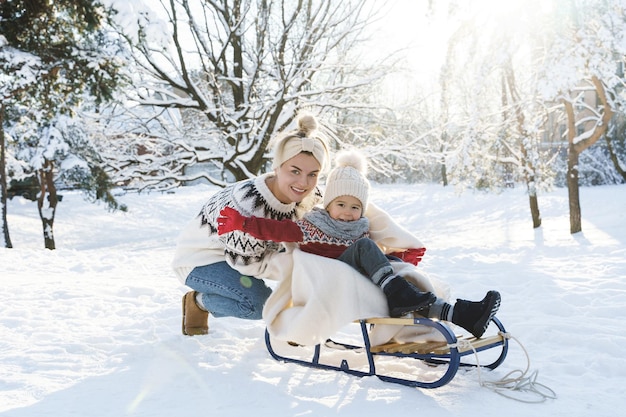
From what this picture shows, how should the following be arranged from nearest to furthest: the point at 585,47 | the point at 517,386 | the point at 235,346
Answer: the point at 517,386 < the point at 235,346 < the point at 585,47

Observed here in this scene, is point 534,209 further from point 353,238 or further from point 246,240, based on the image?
point 246,240

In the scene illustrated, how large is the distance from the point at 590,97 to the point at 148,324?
1060 inches

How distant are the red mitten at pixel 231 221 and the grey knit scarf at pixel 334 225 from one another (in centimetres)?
39

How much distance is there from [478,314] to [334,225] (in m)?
0.90

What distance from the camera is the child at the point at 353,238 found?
250 centimetres

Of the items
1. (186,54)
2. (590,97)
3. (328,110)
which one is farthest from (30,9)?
(590,97)

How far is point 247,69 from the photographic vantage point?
10.6 meters

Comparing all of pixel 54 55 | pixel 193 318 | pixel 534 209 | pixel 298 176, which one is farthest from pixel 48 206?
pixel 298 176

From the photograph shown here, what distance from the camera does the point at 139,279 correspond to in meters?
6.24

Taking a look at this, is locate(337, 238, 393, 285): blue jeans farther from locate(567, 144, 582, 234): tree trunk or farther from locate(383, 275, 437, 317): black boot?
locate(567, 144, 582, 234): tree trunk

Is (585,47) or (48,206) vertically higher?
(585,47)

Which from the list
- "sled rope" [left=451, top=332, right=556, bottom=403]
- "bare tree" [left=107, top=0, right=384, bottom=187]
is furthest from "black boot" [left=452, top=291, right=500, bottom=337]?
"bare tree" [left=107, top=0, right=384, bottom=187]

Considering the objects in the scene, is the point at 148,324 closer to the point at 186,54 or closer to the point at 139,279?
the point at 139,279

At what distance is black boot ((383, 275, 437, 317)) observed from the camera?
8.17ft
